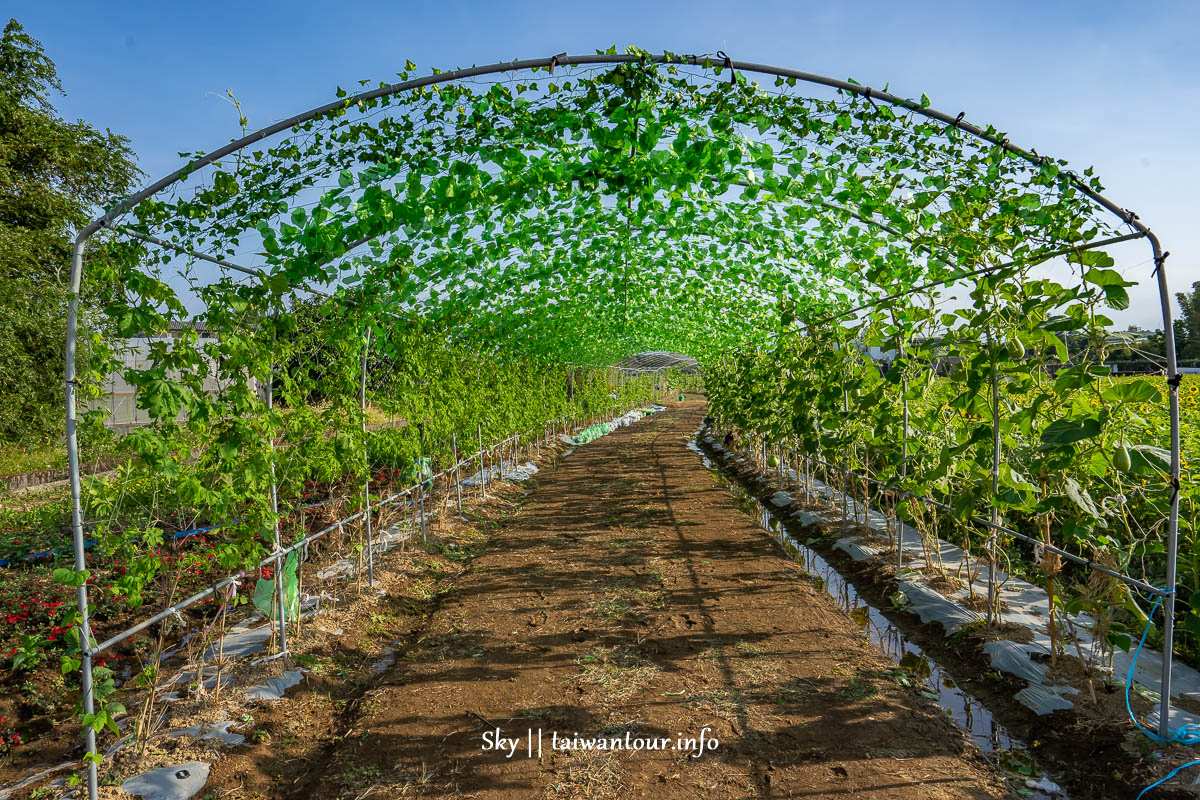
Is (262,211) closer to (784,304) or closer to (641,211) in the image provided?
(641,211)

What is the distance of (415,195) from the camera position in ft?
14.9

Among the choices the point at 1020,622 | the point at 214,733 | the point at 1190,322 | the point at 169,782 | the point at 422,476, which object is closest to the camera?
the point at 169,782

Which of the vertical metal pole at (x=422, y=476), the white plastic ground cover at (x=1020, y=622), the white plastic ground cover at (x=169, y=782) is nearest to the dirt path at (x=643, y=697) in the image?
the white plastic ground cover at (x=169, y=782)

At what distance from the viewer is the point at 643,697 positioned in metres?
4.34

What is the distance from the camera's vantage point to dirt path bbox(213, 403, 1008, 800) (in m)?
3.46

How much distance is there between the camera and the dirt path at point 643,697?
11.3 ft

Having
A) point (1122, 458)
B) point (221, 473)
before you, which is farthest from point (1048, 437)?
point (221, 473)

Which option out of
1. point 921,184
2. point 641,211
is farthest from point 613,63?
point 641,211

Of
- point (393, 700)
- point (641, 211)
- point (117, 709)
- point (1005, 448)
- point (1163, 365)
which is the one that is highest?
point (641, 211)

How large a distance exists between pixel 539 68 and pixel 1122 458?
3956 mm

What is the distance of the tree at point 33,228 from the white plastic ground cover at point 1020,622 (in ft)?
54.2

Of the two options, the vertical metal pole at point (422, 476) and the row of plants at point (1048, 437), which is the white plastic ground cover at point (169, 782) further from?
the row of plants at point (1048, 437)

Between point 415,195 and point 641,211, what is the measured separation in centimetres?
316

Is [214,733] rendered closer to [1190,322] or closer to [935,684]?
[935,684]
